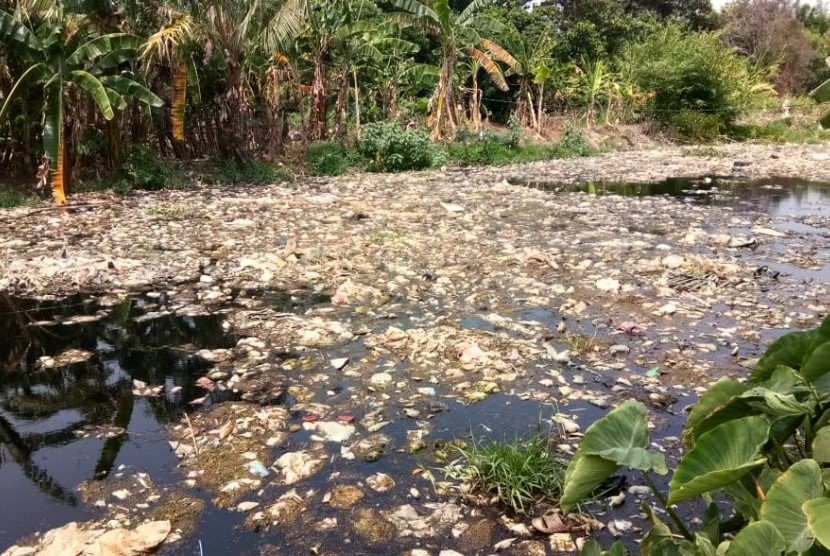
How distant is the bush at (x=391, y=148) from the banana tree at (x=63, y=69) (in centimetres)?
563

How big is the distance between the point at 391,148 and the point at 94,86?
22.5 feet

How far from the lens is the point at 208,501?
2.72m

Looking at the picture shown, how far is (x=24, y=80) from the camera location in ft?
30.3

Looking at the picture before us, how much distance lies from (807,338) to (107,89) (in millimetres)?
10648

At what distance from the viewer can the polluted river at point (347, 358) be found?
8.73 ft

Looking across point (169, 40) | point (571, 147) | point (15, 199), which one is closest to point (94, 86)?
point (169, 40)

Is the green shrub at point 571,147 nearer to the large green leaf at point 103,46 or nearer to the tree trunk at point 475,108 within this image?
the tree trunk at point 475,108

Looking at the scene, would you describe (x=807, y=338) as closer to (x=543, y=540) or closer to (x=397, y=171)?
(x=543, y=540)

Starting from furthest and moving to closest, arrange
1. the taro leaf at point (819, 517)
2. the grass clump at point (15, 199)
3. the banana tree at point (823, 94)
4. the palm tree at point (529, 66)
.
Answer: the palm tree at point (529, 66) → the grass clump at point (15, 199) → the banana tree at point (823, 94) → the taro leaf at point (819, 517)

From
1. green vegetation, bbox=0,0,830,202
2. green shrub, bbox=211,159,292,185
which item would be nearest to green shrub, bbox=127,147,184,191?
green vegetation, bbox=0,0,830,202

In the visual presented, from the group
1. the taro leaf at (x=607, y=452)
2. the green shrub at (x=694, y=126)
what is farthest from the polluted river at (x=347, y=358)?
the green shrub at (x=694, y=126)

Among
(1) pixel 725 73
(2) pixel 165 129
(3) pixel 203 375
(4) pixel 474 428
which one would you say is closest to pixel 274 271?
(3) pixel 203 375

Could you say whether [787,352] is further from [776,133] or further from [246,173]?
[776,133]

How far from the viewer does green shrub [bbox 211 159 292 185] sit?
41.5 feet
